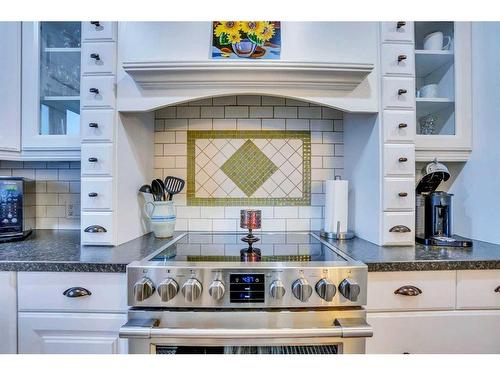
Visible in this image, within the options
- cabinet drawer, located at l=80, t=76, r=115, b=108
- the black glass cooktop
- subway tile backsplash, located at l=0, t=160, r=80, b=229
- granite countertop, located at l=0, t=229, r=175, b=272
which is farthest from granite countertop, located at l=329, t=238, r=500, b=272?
subway tile backsplash, located at l=0, t=160, r=80, b=229

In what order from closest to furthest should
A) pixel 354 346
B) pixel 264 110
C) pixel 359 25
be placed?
pixel 354 346 → pixel 359 25 → pixel 264 110

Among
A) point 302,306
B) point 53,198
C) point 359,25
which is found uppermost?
point 359,25

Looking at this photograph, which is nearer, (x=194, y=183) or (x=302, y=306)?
(x=302, y=306)

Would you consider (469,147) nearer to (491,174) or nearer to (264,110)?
(491,174)

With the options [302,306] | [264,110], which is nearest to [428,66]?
[264,110]

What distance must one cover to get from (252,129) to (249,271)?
0.98 metres

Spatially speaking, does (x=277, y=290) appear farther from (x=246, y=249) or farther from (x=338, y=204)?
(x=338, y=204)

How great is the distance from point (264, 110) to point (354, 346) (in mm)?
1295

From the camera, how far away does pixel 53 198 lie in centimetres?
179

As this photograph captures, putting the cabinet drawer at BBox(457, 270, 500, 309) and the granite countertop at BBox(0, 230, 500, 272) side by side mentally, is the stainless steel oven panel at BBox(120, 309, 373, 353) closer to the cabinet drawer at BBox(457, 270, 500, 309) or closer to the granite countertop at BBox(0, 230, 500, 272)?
the granite countertop at BBox(0, 230, 500, 272)

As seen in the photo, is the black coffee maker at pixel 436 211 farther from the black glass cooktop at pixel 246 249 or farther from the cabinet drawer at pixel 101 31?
the cabinet drawer at pixel 101 31

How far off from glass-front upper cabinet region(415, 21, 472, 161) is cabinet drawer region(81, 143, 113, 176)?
1.54 m
